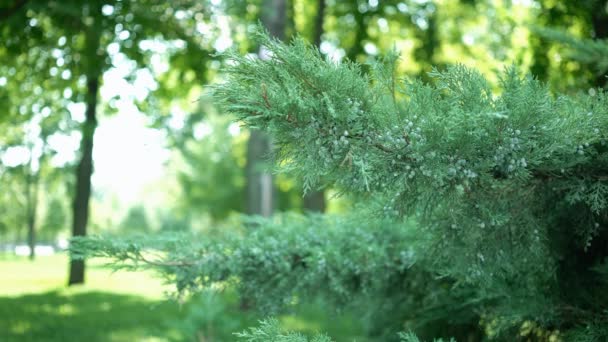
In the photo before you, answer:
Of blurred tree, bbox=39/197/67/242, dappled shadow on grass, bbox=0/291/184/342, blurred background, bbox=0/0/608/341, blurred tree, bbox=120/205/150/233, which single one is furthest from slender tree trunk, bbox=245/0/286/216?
blurred tree, bbox=120/205/150/233

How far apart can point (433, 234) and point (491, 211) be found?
47 centimetres

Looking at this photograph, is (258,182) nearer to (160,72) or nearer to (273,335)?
(160,72)

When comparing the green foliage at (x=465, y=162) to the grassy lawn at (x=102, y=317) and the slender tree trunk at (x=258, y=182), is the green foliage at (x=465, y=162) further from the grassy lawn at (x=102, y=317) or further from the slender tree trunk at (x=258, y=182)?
the slender tree trunk at (x=258, y=182)

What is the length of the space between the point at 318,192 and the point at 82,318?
5.67 meters

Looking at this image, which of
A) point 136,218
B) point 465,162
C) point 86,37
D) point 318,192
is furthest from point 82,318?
point 136,218

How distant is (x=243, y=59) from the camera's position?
2465 millimetres

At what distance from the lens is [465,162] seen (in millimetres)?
2465

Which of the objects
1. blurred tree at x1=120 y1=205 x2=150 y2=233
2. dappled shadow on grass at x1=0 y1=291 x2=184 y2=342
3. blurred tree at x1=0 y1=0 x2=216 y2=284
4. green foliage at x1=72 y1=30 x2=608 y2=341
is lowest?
dappled shadow on grass at x1=0 y1=291 x2=184 y2=342

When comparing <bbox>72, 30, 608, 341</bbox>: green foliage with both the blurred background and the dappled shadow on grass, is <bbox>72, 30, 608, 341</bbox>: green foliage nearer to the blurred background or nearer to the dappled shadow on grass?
the blurred background

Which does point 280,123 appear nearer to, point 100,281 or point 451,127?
point 451,127

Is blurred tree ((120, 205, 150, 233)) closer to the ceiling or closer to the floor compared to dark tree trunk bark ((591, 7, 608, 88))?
closer to the floor

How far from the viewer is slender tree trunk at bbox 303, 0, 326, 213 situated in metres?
12.5

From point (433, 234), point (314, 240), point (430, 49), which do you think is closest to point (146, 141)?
point (430, 49)

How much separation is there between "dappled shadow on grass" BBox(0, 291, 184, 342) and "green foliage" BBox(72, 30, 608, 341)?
386 centimetres
